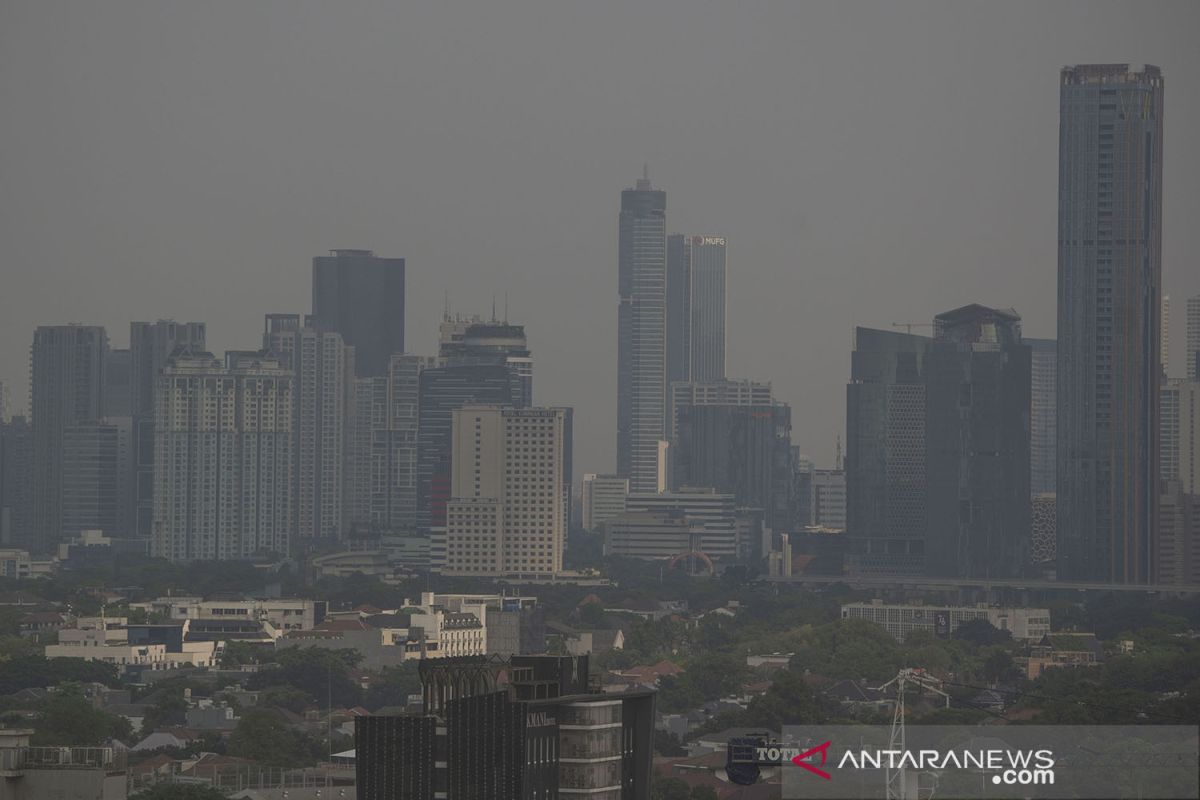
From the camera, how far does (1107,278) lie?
195500mm

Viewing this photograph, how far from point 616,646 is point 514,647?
21.9ft

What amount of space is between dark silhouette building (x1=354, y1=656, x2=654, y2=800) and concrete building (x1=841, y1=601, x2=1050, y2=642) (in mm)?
100868

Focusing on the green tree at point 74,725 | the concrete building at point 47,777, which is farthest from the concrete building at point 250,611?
the concrete building at point 47,777

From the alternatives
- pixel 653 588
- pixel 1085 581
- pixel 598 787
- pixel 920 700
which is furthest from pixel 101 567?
pixel 598 787

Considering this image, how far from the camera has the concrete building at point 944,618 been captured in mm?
141375

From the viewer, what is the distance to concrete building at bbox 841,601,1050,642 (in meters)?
141

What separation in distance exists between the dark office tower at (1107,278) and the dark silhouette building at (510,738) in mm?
158596

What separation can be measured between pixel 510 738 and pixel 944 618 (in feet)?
375

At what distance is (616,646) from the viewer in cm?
12675

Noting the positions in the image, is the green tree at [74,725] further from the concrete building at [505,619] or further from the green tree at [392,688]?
the concrete building at [505,619]

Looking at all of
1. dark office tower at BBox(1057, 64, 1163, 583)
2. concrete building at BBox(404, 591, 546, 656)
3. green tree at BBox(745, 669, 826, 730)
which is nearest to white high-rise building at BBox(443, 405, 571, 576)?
dark office tower at BBox(1057, 64, 1163, 583)

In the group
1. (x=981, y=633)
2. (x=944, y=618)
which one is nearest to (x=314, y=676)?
(x=981, y=633)

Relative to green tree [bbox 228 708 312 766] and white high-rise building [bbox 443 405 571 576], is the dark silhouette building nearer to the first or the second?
green tree [bbox 228 708 312 766]

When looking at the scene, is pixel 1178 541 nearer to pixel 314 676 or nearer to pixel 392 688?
pixel 314 676
